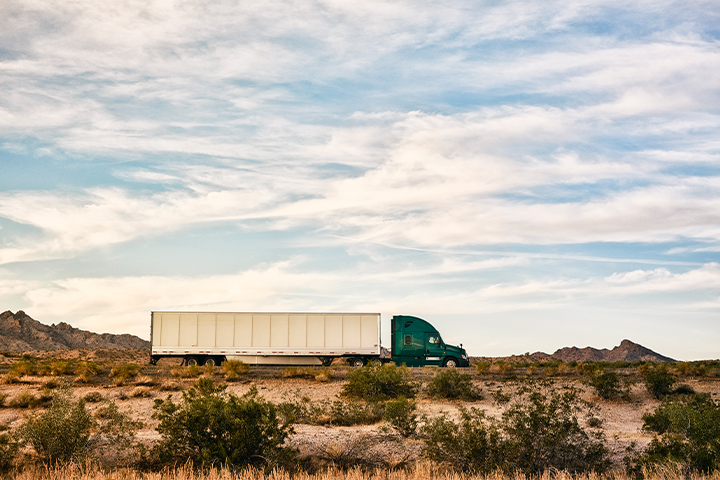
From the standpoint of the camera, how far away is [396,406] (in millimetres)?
19344

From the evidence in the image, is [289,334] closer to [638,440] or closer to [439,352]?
[439,352]

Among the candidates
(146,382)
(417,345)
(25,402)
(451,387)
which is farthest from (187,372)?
(451,387)

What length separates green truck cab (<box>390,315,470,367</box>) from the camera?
42263 mm

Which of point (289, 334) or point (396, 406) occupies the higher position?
point (289, 334)

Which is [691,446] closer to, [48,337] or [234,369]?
[234,369]

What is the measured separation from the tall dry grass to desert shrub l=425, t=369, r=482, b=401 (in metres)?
13.4

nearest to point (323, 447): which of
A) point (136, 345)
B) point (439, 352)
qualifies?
point (439, 352)

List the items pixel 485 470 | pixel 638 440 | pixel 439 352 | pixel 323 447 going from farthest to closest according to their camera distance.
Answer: pixel 439 352, pixel 638 440, pixel 323 447, pixel 485 470

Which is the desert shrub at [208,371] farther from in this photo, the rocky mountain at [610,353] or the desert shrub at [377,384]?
the rocky mountain at [610,353]

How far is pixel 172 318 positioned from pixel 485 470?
105 ft

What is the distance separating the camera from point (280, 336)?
43.0 metres

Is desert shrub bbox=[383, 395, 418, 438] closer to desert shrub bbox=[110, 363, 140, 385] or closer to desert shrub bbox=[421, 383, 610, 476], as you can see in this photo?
desert shrub bbox=[421, 383, 610, 476]

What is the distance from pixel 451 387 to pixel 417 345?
1274cm

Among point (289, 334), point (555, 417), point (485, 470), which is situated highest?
point (289, 334)
